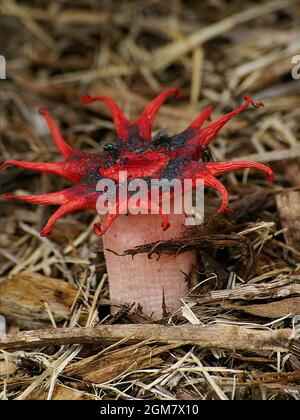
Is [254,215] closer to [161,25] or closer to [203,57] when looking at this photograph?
[203,57]

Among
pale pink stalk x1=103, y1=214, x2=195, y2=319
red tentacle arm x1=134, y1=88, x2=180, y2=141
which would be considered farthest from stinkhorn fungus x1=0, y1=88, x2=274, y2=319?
red tentacle arm x1=134, y1=88, x2=180, y2=141

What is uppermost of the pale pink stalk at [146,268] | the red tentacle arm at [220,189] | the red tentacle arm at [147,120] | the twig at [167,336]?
the red tentacle arm at [147,120]

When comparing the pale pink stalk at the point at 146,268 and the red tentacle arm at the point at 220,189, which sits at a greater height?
the red tentacle arm at the point at 220,189

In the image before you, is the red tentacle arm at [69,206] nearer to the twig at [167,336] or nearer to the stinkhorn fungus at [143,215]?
the stinkhorn fungus at [143,215]

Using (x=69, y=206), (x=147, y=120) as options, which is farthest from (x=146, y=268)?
(x=147, y=120)

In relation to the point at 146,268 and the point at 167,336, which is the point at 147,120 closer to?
the point at 146,268

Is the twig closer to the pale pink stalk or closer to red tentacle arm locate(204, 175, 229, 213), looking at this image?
the pale pink stalk

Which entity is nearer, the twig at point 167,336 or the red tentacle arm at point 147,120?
the twig at point 167,336

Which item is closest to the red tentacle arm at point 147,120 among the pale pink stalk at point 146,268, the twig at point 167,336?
the pale pink stalk at point 146,268
